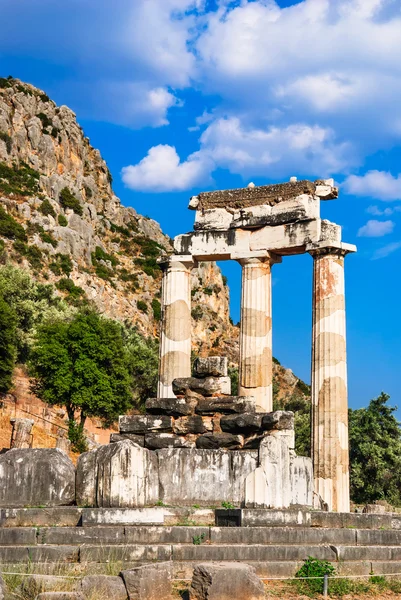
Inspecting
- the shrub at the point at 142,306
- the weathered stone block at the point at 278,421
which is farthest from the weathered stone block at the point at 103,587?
the shrub at the point at 142,306

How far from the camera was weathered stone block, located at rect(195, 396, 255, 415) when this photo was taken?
18750 mm

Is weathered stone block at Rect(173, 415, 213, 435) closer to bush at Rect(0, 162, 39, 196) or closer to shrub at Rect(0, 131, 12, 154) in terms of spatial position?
bush at Rect(0, 162, 39, 196)

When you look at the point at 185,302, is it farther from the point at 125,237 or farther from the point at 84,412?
the point at 125,237

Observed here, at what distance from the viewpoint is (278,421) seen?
17797 millimetres

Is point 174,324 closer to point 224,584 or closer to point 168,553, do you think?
point 168,553

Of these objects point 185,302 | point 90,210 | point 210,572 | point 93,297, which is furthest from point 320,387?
point 90,210

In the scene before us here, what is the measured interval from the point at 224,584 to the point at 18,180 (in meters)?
96.6

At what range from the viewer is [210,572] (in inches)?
435

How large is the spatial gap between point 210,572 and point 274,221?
19938mm

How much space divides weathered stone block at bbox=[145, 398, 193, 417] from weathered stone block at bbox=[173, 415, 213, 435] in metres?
0.15

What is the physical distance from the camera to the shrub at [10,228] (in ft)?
297

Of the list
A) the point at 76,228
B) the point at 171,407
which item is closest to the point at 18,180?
the point at 76,228

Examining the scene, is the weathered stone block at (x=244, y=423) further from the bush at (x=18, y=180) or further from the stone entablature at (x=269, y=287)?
the bush at (x=18, y=180)

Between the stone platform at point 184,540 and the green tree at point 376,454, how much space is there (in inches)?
1395
